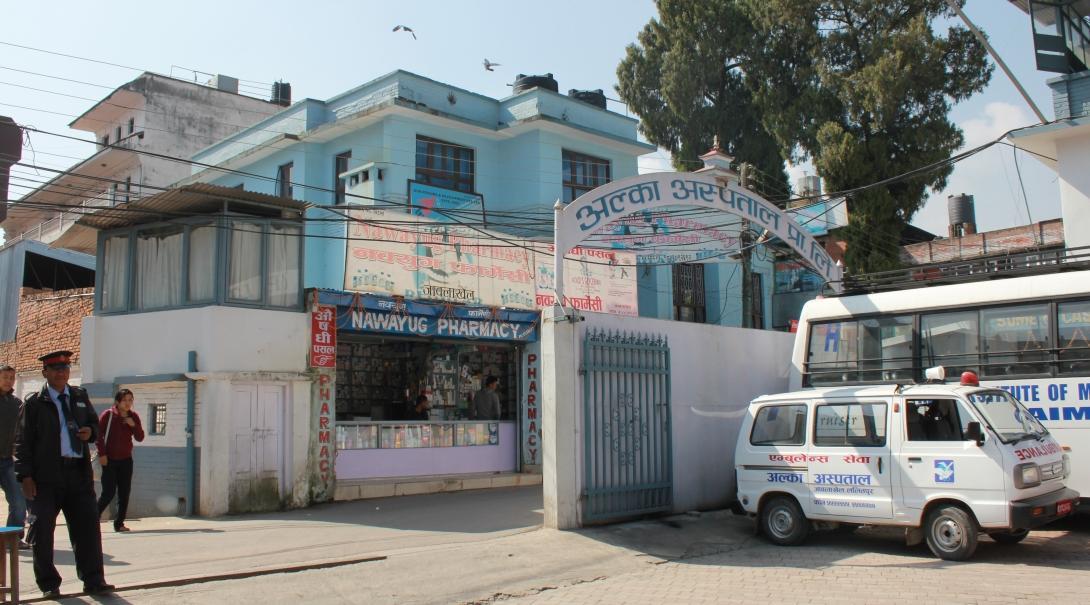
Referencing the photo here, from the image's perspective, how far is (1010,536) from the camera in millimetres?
9078

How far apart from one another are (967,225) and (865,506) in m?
24.9

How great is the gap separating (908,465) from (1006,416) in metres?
1.12

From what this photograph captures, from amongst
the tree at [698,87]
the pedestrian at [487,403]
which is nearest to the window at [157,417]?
the pedestrian at [487,403]

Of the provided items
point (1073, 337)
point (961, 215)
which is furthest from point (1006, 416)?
point (961, 215)

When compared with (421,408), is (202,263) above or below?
above

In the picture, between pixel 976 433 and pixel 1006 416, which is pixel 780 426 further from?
pixel 1006 416

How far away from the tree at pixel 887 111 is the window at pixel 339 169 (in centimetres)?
1362

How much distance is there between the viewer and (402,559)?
327 inches

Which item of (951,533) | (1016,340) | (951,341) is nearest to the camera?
(951,533)

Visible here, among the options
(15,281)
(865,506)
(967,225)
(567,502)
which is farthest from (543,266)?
(967,225)

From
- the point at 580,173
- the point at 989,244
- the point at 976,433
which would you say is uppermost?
the point at 580,173

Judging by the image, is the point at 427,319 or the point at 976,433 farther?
the point at 427,319

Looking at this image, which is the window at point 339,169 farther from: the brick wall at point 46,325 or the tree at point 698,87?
the tree at point 698,87

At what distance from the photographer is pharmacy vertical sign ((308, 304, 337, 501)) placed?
13.3 meters
